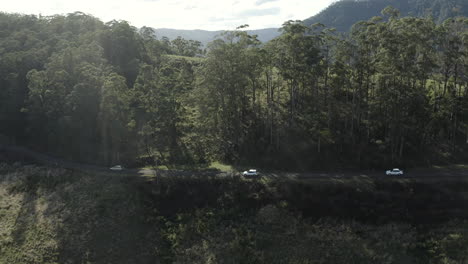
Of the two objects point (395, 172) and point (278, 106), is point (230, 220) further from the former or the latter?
point (278, 106)

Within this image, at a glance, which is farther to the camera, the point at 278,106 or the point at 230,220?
the point at 278,106

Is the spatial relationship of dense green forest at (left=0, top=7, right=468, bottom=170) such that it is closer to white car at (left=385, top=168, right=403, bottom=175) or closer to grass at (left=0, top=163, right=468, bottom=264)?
white car at (left=385, top=168, right=403, bottom=175)

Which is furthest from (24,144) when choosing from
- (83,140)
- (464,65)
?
(464,65)

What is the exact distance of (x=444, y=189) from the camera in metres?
35.9

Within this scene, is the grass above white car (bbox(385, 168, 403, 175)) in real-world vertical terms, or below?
below

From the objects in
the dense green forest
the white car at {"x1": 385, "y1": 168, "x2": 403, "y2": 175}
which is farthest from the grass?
the dense green forest

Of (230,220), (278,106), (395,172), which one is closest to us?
(230,220)

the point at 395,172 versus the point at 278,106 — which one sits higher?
the point at 278,106

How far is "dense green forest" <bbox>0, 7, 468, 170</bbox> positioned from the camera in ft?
132

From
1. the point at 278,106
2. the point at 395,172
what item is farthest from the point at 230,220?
the point at 278,106

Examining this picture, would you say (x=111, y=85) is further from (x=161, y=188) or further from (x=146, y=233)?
(x=146, y=233)

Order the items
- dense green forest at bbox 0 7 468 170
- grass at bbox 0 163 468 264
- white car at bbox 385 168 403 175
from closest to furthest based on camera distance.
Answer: grass at bbox 0 163 468 264 < white car at bbox 385 168 403 175 < dense green forest at bbox 0 7 468 170

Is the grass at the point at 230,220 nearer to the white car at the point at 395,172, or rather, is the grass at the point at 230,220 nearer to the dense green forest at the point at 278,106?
the white car at the point at 395,172

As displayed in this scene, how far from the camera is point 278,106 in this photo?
51.8m
